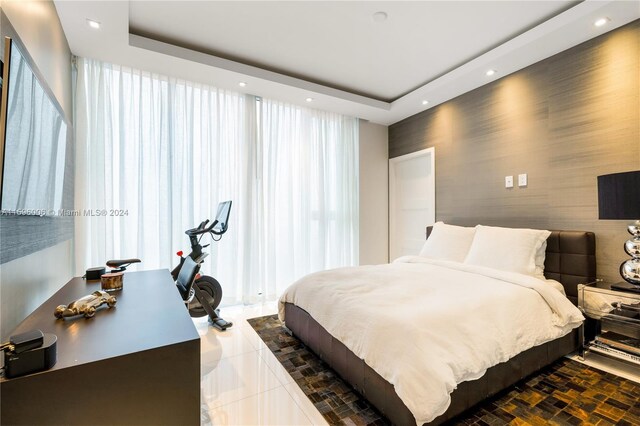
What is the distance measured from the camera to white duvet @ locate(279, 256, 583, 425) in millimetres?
1379

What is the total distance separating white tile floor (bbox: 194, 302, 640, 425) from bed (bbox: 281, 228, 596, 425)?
294 mm

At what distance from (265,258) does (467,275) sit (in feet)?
7.66

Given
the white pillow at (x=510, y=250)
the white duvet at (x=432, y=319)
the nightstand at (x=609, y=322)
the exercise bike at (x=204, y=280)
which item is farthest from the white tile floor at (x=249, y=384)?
the white pillow at (x=510, y=250)

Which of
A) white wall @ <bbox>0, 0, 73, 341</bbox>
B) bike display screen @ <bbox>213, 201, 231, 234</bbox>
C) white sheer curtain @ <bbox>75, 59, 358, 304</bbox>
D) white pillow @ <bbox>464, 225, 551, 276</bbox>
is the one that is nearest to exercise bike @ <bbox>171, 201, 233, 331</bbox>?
bike display screen @ <bbox>213, 201, 231, 234</bbox>

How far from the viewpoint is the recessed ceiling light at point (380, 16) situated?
238 cm

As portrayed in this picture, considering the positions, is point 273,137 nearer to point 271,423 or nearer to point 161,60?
point 161,60

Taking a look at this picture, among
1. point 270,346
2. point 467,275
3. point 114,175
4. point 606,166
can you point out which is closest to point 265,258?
point 270,346

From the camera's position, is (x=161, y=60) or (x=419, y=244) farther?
(x=419, y=244)

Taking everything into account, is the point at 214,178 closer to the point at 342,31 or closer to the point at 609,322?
the point at 342,31

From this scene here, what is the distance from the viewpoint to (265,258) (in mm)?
3730

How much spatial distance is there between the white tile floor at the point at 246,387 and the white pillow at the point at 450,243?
2.02 meters

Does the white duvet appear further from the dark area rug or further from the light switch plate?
the light switch plate

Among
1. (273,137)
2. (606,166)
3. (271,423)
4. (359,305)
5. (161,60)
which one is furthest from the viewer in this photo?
(273,137)

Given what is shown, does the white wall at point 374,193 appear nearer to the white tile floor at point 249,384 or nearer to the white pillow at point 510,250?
the white pillow at point 510,250
